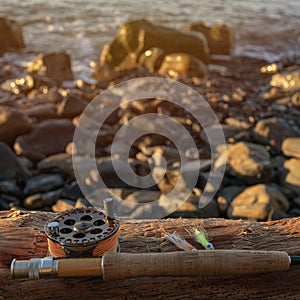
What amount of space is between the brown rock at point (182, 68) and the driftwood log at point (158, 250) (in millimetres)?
11829

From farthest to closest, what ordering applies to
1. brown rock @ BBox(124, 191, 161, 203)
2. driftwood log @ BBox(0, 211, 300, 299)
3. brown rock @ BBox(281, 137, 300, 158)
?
brown rock @ BBox(281, 137, 300, 158)
brown rock @ BBox(124, 191, 161, 203)
driftwood log @ BBox(0, 211, 300, 299)

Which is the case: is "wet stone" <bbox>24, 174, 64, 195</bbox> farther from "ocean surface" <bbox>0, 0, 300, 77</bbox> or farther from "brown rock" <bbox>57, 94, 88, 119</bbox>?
"ocean surface" <bbox>0, 0, 300, 77</bbox>

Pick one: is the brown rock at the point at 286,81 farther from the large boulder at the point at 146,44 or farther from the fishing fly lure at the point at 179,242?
the fishing fly lure at the point at 179,242

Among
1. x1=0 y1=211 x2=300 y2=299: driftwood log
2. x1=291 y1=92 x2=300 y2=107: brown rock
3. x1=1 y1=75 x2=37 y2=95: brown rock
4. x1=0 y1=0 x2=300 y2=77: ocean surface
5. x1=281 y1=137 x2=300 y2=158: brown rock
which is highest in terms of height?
x1=0 y1=211 x2=300 y2=299: driftwood log

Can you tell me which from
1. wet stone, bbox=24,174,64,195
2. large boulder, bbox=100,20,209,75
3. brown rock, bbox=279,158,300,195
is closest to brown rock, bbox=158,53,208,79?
large boulder, bbox=100,20,209,75

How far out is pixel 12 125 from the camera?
30.3 ft

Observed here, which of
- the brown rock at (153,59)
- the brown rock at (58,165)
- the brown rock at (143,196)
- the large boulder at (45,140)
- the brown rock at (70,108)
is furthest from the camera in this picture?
the brown rock at (153,59)

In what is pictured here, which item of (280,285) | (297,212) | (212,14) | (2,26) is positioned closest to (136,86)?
(297,212)

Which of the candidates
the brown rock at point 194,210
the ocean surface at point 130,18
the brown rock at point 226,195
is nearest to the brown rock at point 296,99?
the brown rock at point 226,195

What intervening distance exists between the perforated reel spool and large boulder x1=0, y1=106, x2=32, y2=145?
709cm

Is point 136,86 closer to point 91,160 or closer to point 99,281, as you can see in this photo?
point 91,160

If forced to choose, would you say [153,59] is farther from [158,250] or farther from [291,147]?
[158,250]

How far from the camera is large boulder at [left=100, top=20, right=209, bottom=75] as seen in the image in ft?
53.2

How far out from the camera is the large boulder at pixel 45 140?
29.1ft
